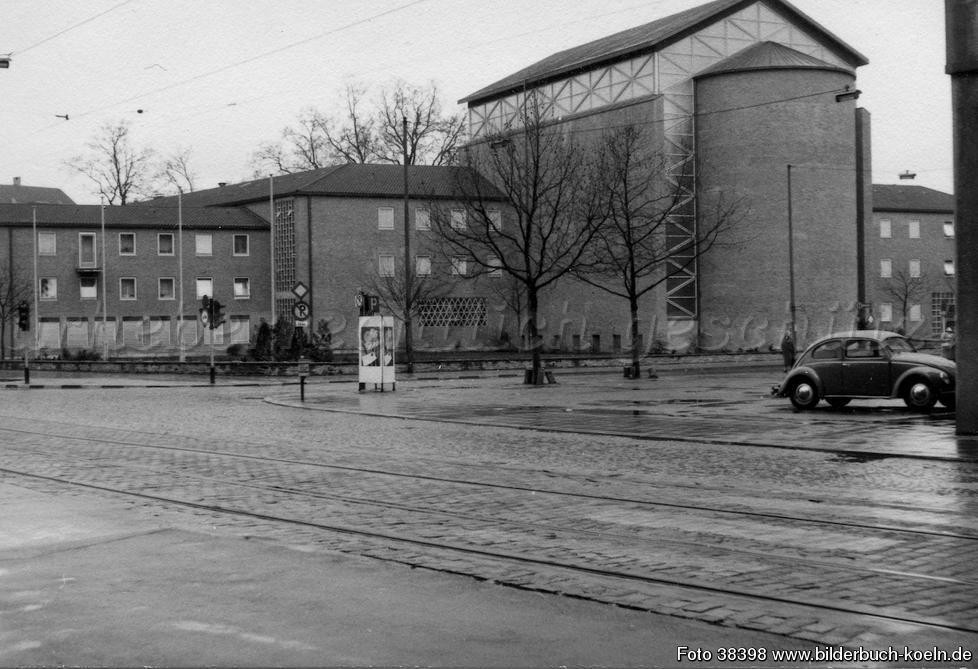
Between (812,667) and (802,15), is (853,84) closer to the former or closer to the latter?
(802,15)

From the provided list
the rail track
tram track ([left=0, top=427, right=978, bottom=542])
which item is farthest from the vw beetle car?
tram track ([left=0, top=427, right=978, bottom=542])

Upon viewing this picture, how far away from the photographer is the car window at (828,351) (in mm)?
23234

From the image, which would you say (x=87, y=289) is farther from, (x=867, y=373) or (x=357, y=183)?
(x=867, y=373)

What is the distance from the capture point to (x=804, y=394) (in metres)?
23.1

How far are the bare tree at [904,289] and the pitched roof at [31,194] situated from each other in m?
76.3

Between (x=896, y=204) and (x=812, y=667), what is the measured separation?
277ft

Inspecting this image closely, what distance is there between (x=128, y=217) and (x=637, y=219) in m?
35.5

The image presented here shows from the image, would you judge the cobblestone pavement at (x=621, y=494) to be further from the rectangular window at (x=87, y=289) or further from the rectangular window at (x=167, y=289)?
the rectangular window at (x=167, y=289)

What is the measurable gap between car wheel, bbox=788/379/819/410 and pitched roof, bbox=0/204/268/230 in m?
53.9

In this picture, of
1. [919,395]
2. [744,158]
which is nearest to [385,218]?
[744,158]

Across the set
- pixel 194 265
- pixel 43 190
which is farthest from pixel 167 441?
pixel 43 190

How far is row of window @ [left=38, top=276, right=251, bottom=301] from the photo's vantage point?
225 feet

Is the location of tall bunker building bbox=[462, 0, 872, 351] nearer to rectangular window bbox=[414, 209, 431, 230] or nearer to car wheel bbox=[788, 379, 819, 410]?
rectangular window bbox=[414, 209, 431, 230]

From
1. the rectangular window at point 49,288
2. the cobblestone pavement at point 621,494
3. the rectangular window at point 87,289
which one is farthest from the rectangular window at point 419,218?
the cobblestone pavement at point 621,494
